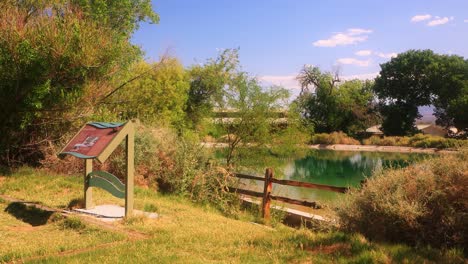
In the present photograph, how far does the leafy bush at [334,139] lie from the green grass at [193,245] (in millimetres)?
36998

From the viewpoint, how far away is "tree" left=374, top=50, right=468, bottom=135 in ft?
153

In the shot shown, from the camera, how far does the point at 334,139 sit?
144 ft

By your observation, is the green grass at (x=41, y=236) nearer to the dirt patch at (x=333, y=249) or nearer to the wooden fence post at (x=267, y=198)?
the dirt patch at (x=333, y=249)

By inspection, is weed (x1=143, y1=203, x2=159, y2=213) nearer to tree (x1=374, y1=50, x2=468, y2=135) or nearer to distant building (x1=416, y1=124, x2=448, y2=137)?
tree (x1=374, y1=50, x2=468, y2=135)

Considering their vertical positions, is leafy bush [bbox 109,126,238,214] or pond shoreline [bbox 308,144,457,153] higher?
leafy bush [bbox 109,126,238,214]

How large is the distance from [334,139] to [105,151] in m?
38.4

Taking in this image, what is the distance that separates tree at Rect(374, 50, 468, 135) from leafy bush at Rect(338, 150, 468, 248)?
42216 mm

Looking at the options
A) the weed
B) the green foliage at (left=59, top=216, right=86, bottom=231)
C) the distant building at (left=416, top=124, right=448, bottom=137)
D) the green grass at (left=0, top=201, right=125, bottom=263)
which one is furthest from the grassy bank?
the green grass at (left=0, top=201, right=125, bottom=263)

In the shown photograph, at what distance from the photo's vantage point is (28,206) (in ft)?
27.7

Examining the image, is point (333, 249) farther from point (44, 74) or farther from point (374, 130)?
point (374, 130)

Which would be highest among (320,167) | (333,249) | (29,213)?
(333,249)

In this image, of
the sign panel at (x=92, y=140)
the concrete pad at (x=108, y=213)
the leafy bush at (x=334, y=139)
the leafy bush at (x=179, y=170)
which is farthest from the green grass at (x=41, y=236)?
the leafy bush at (x=334, y=139)

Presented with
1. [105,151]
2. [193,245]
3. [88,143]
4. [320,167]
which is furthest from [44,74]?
[320,167]

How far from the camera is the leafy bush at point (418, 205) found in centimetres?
546
